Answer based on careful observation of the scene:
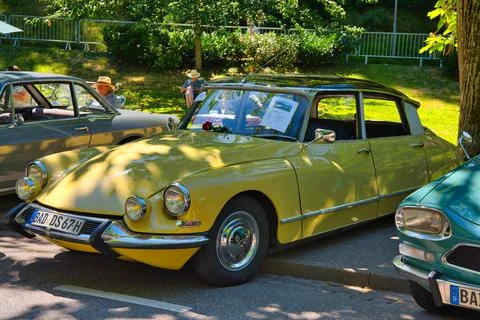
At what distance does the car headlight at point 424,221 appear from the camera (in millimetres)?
4141

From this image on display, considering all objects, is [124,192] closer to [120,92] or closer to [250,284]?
[250,284]

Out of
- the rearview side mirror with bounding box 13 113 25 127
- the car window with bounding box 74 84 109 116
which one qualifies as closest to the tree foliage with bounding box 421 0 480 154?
the car window with bounding box 74 84 109 116

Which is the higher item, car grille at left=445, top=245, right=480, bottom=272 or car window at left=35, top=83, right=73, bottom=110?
car window at left=35, top=83, right=73, bottom=110

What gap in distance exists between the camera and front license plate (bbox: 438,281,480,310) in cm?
394

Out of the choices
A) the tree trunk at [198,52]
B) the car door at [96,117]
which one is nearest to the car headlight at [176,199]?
the car door at [96,117]

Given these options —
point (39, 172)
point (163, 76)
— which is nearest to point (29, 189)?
point (39, 172)

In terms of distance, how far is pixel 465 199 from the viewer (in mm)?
4195

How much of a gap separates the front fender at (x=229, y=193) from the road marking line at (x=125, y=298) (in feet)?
1.81

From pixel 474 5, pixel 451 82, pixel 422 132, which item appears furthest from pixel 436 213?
pixel 451 82

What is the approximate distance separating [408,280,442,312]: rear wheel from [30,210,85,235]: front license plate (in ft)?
8.26

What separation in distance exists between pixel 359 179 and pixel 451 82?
1438 cm

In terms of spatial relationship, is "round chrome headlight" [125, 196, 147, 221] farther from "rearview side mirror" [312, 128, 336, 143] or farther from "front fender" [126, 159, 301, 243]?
"rearview side mirror" [312, 128, 336, 143]

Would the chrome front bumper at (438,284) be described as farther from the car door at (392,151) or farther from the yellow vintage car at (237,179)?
the car door at (392,151)

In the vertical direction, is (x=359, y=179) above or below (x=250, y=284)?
above
